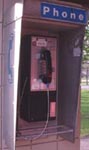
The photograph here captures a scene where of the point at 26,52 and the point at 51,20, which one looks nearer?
the point at 51,20

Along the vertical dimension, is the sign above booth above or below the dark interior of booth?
above

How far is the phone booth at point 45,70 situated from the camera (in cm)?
304

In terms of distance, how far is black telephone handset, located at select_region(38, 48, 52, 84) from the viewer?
3.37 m

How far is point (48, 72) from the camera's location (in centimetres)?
341

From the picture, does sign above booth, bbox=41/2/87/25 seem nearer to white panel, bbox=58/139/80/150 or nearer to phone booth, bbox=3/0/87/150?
phone booth, bbox=3/0/87/150

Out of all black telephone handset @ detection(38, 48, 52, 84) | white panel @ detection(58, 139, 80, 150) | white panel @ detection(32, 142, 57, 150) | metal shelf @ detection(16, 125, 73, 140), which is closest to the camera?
metal shelf @ detection(16, 125, 73, 140)

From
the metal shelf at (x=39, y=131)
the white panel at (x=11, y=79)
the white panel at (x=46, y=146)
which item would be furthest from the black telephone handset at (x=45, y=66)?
the white panel at (x=46, y=146)

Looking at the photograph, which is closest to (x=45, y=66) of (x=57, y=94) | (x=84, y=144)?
(x=57, y=94)

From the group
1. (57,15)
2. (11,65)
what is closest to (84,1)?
(57,15)

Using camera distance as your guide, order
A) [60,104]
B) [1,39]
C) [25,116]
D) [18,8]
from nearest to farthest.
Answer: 1. [18,8]
2. [1,39]
3. [25,116]
4. [60,104]

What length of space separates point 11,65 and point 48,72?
46 cm

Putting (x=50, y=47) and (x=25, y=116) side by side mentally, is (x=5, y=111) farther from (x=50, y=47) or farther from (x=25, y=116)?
(x=50, y=47)

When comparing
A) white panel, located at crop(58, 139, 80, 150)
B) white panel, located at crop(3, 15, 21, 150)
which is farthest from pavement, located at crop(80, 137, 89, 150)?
white panel, located at crop(3, 15, 21, 150)

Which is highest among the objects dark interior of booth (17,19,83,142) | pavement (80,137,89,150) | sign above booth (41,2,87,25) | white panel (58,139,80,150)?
sign above booth (41,2,87,25)
